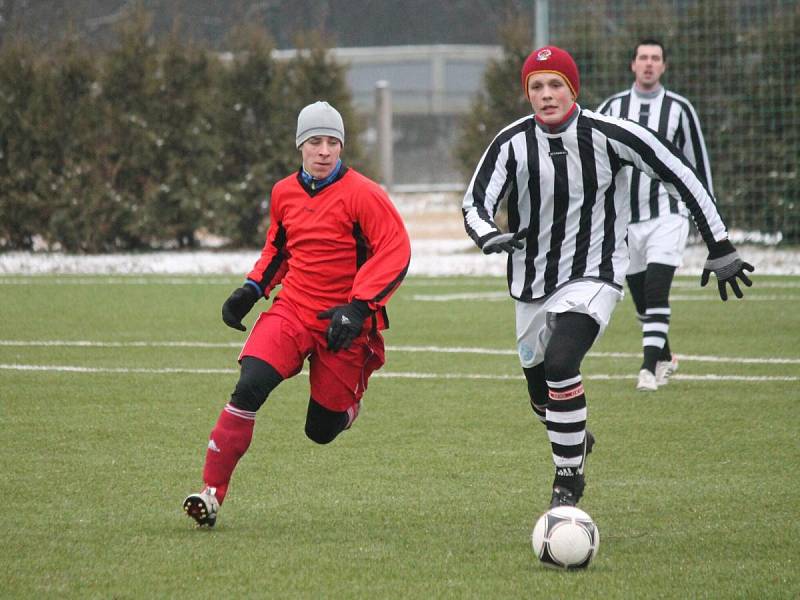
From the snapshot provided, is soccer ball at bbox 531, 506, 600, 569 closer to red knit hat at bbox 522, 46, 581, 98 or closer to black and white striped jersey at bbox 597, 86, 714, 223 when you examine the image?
red knit hat at bbox 522, 46, 581, 98

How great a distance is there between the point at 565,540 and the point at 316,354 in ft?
4.93

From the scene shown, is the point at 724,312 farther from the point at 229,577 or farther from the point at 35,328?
the point at 229,577

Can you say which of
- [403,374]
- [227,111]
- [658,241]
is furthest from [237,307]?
[227,111]

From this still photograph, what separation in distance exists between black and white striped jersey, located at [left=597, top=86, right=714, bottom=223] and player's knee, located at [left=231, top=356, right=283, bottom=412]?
14.3 ft

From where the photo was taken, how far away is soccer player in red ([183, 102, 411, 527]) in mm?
5688

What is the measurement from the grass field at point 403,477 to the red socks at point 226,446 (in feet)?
0.68

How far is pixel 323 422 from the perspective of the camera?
602 cm

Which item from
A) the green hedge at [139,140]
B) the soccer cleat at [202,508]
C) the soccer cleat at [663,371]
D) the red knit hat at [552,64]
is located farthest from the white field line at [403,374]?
the green hedge at [139,140]

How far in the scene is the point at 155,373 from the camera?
9.84 metres

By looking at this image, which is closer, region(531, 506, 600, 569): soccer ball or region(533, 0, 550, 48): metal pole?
region(531, 506, 600, 569): soccer ball

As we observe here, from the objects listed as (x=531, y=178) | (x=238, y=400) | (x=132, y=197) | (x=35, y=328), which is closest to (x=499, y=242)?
(x=531, y=178)

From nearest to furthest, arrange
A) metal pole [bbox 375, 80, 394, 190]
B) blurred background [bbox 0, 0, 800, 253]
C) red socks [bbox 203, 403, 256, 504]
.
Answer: red socks [bbox 203, 403, 256, 504] → blurred background [bbox 0, 0, 800, 253] → metal pole [bbox 375, 80, 394, 190]

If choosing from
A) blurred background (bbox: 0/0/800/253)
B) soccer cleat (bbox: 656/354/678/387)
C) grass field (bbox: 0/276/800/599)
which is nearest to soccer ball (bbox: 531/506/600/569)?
grass field (bbox: 0/276/800/599)

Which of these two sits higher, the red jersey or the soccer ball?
the red jersey
